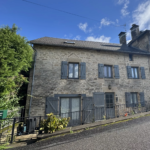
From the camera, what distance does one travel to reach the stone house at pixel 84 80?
666 cm

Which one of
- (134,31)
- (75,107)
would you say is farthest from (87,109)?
(134,31)

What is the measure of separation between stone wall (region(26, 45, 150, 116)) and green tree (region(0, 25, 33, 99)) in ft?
4.17

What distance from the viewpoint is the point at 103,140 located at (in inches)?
136

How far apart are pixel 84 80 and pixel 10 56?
4.92 metres

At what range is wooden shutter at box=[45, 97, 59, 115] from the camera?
6.41m

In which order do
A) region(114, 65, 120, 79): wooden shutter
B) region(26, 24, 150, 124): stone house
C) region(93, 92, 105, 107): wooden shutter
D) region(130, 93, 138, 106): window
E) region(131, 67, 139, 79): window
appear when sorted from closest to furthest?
region(26, 24, 150, 124): stone house
region(93, 92, 105, 107): wooden shutter
region(130, 93, 138, 106): window
region(114, 65, 120, 79): wooden shutter
region(131, 67, 139, 79): window

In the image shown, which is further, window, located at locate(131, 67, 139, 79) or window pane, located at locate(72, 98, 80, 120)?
window, located at locate(131, 67, 139, 79)

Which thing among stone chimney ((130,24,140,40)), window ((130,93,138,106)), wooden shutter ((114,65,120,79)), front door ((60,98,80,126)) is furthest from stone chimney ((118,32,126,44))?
front door ((60,98,80,126))

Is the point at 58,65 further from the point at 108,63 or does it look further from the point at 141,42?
the point at 141,42

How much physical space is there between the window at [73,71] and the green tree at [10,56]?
9.93 feet

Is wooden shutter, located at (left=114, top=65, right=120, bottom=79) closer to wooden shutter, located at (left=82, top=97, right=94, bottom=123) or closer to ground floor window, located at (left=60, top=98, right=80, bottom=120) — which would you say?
wooden shutter, located at (left=82, top=97, right=94, bottom=123)

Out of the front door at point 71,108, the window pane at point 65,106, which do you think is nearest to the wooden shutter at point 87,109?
the front door at point 71,108

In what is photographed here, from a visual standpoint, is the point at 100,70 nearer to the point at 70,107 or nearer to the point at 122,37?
the point at 70,107

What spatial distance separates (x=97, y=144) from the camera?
10.6 feet
